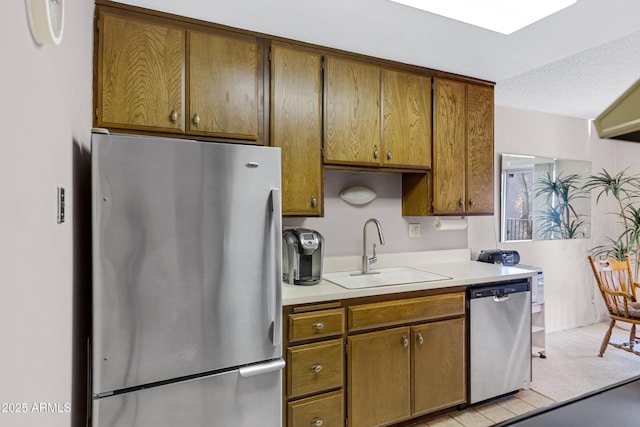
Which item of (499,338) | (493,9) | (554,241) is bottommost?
(499,338)

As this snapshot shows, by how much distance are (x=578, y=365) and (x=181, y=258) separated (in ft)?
11.9

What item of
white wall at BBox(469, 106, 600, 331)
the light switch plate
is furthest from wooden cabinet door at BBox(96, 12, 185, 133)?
white wall at BBox(469, 106, 600, 331)

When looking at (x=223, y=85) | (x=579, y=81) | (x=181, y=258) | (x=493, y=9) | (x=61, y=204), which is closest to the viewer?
(x=61, y=204)

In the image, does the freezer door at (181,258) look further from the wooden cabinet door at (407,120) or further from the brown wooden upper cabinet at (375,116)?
the wooden cabinet door at (407,120)

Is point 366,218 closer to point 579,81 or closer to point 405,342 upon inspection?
point 405,342

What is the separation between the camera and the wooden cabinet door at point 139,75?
1710 millimetres

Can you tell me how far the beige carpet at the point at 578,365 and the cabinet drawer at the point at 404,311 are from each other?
1.17 meters

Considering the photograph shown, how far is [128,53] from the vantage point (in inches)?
69.0

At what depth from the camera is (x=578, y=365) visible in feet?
10.5

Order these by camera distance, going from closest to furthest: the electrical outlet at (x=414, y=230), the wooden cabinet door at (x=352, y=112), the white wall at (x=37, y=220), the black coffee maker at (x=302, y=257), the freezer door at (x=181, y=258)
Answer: the white wall at (x=37, y=220), the freezer door at (x=181, y=258), the black coffee maker at (x=302, y=257), the wooden cabinet door at (x=352, y=112), the electrical outlet at (x=414, y=230)

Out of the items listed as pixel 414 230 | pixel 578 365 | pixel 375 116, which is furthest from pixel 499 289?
pixel 578 365

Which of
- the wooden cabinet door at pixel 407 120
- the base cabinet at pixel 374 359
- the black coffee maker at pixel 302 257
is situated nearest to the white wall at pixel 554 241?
the wooden cabinet door at pixel 407 120

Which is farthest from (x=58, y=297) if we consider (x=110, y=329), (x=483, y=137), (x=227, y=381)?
(x=483, y=137)

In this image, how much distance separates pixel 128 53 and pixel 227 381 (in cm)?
163
